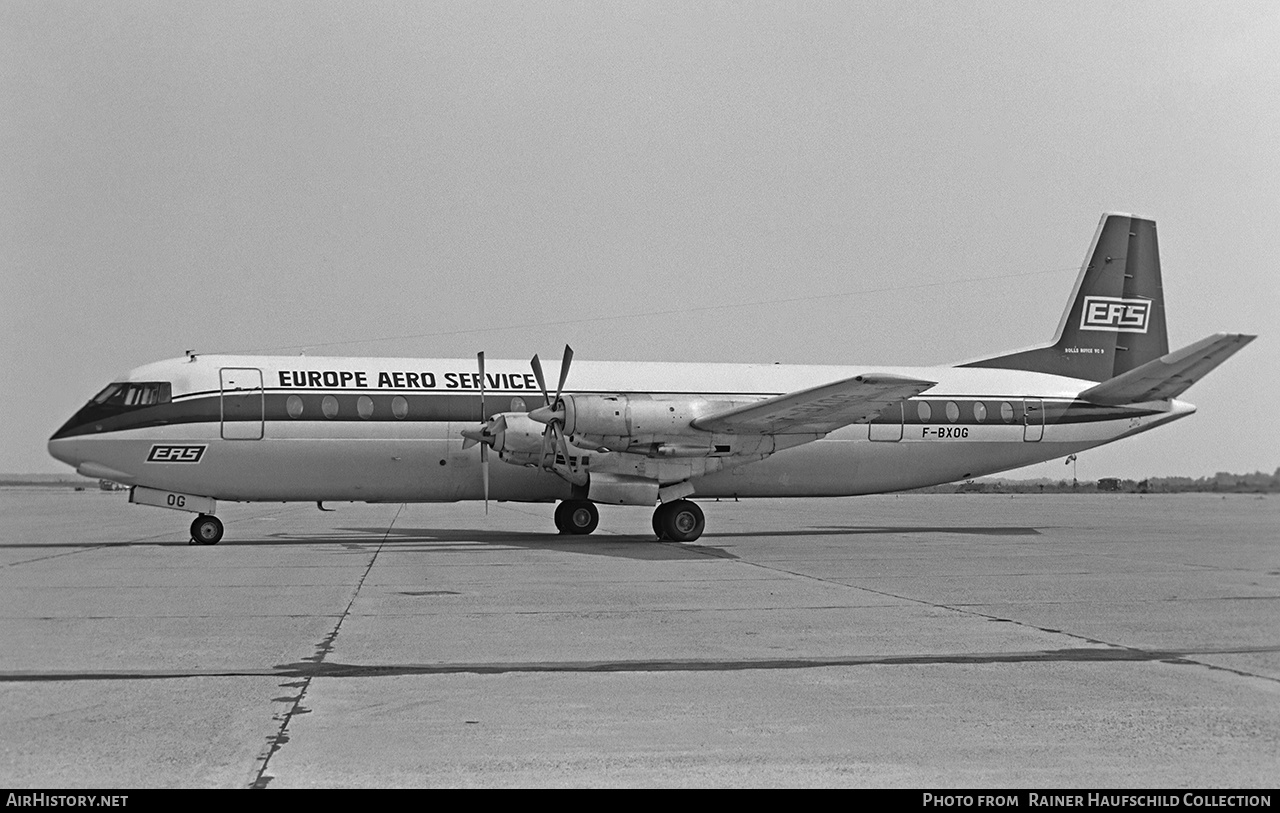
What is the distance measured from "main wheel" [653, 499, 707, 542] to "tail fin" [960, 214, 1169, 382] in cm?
1076

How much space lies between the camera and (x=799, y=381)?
87.9 ft

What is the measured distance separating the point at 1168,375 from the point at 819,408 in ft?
33.9

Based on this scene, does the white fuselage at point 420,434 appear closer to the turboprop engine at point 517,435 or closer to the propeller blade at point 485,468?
the propeller blade at point 485,468

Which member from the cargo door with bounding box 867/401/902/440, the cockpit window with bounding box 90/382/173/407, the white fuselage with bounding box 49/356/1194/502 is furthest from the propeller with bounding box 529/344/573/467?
the cargo door with bounding box 867/401/902/440

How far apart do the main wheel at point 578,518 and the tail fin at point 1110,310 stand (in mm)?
11678

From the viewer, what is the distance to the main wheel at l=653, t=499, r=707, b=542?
2294 cm

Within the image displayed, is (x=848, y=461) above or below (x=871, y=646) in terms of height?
above

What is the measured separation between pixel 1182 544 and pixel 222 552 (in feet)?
58.3

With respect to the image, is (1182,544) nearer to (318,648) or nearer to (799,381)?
(799,381)

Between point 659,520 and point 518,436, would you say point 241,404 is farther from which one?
point 659,520

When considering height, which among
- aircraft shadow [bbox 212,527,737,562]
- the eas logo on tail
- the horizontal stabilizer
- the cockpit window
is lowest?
aircraft shadow [bbox 212,527,737,562]

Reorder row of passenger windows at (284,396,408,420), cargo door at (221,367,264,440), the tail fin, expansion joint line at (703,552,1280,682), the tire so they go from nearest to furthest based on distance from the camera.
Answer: expansion joint line at (703,552,1280,682) → cargo door at (221,367,264,440) → row of passenger windows at (284,396,408,420) → the tire → the tail fin

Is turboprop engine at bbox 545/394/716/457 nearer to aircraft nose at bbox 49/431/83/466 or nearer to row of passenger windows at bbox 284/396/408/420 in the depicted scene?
row of passenger windows at bbox 284/396/408/420
